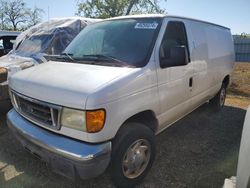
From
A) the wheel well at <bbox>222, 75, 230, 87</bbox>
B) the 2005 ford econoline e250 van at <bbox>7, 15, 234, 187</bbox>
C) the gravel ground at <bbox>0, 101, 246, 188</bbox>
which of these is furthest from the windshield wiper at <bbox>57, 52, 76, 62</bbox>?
the wheel well at <bbox>222, 75, 230, 87</bbox>

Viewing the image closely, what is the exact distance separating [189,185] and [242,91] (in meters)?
6.72

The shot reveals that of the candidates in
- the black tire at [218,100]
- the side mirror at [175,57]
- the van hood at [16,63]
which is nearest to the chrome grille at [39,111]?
the side mirror at [175,57]

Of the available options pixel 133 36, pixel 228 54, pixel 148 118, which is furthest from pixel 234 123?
pixel 133 36

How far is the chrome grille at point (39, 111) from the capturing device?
8.42ft

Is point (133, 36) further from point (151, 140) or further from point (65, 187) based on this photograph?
point (65, 187)

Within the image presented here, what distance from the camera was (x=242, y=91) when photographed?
8.87m

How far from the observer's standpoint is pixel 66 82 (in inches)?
103

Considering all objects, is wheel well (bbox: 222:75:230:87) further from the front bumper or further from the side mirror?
the front bumper

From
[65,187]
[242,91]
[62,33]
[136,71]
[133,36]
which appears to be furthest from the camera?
[242,91]

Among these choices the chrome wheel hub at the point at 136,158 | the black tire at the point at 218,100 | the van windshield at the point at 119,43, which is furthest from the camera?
the black tire at the point at 218,100

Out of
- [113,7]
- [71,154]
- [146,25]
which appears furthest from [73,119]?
[113,7]

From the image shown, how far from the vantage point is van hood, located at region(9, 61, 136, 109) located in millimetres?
2424

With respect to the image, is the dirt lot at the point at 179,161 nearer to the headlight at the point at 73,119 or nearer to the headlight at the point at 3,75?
the headlight at the point at 3,75

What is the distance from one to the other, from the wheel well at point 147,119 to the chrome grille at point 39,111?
92cm
